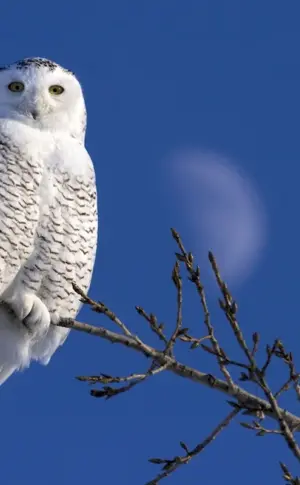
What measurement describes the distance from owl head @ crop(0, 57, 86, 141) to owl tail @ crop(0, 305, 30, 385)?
0.93m

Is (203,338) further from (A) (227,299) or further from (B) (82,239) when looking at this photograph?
(B) (82,239)

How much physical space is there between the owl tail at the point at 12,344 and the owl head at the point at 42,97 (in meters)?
0.93

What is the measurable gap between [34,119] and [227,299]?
2366 mm

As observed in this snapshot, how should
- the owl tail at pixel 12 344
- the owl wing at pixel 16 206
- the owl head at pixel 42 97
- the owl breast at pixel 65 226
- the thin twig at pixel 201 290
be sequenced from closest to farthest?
1. the thin twig at pixel 201 290
2. the owl wing at pixel 16 206
3. the owl breast at pixel 65 226
4. the owl tail at pixel 12 344
5. the owl head at pixel 42 97

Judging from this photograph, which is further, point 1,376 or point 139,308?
point 1,376

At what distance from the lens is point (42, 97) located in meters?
4.33

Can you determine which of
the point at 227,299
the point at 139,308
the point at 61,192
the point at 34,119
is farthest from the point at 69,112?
the point at 227,299

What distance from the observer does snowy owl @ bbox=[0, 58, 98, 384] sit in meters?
3.92

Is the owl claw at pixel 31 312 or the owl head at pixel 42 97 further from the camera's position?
the owl head at pixel 42 97

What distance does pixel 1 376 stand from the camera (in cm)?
440

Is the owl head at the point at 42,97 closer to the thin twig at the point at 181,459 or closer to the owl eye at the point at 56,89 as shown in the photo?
the owl eye at the point at 56,89

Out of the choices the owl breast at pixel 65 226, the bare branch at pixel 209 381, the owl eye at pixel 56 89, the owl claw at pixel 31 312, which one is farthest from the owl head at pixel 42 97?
the bare branch at pixel 209 381

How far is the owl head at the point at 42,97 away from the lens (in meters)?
4.27

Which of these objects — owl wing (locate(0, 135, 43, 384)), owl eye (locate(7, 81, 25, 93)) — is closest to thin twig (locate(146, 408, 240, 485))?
owl wing (locate(0, 135, 43, 384))
